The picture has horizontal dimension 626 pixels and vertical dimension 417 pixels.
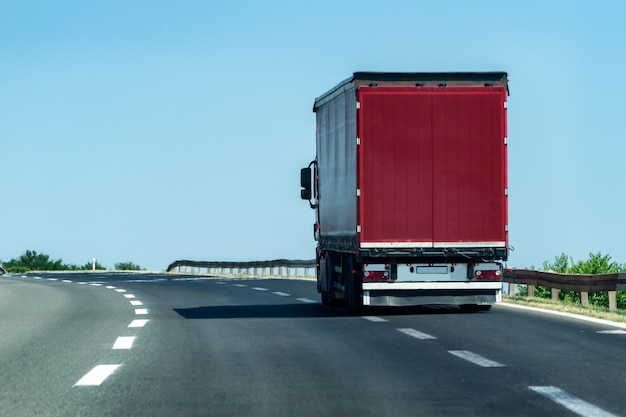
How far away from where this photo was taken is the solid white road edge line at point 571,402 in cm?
806

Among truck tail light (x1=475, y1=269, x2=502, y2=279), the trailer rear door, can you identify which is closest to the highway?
truck tail light (x1=475, y1=269, x2=502, y2=279)

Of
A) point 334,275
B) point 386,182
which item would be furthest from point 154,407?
point 334,275

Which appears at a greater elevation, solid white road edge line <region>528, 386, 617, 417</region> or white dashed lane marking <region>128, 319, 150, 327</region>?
white dashed lane marking <region>128, 319, 150, 327</region>

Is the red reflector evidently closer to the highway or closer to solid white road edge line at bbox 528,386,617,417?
the highway

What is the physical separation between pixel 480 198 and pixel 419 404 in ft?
34.6

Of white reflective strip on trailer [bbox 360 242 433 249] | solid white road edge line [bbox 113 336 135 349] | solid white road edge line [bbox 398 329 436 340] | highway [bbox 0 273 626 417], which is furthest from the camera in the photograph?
white reflective strip on trailer [bbox 360 242 433 249]

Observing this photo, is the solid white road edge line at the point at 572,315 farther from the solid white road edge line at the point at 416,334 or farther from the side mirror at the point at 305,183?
the side mirror at the point at 305,183

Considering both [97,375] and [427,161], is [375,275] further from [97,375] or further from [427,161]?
[97,375]

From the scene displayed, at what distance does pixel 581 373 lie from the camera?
10.6 m

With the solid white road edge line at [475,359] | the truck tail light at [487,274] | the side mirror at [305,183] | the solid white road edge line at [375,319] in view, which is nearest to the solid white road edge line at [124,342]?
the solid white road edge line at [475,359]

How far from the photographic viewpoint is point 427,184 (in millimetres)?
18719

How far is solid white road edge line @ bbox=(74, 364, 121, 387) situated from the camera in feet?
32.9

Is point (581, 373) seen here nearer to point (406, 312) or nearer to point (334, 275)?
point (406, 312)

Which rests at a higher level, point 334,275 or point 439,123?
point 439,123
